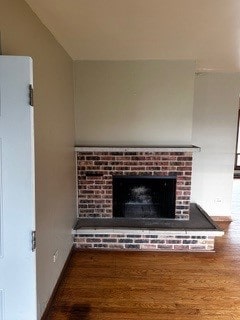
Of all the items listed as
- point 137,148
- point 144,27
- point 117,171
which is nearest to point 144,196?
point 117,171

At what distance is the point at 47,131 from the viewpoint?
7.55 ft

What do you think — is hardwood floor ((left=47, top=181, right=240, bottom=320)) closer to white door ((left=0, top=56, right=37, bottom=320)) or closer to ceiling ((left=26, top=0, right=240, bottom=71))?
white door ((left=0, top=56, right=37, bottom=320))

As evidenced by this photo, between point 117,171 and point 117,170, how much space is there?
0.01m

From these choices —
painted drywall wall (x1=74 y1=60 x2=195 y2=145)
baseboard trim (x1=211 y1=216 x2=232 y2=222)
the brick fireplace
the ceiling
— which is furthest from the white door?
baseboard trim (x1=211 y1=216 x2=232 y2=222)

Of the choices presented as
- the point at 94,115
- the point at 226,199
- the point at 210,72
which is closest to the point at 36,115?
the point at 94,115

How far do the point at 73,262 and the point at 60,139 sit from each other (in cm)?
146

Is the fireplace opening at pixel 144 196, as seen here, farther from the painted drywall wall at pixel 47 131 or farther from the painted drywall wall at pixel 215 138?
the painted drywall wall at pixel 215 138

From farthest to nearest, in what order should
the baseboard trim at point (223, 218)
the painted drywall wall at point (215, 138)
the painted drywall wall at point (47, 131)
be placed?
the baseboard trim at point (223, 218) → the painted drywall wall at point (215, 138) → the painted drywall wall at point (47, 131)

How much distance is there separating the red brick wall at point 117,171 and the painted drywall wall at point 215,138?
42.4 inches

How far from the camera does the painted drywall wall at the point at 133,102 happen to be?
11.7ft

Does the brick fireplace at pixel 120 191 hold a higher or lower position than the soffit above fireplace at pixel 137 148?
lower

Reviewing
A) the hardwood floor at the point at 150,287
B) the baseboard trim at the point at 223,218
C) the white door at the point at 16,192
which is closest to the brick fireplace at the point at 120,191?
the hardwood floor at the point at 150,287

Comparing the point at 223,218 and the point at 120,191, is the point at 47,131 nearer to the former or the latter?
the point at 120,191

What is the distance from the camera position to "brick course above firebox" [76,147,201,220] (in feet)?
11.9
